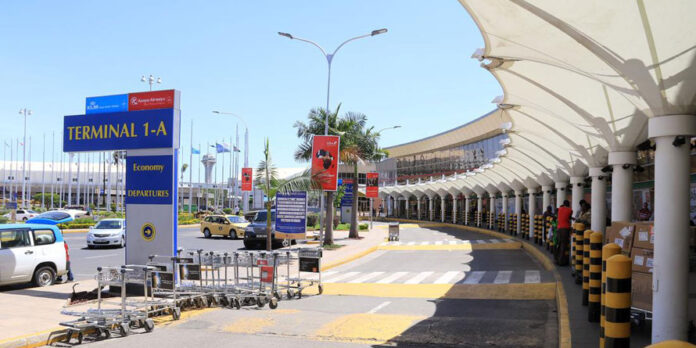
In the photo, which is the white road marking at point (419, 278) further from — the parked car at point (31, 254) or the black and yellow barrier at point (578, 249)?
the parked car at point (31, 254)

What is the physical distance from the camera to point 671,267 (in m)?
7.00

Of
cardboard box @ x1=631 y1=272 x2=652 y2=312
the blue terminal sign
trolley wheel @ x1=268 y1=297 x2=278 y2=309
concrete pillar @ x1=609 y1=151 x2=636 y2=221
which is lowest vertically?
trolley wheel @ x1=268 y1=297 x2=278 y2=309

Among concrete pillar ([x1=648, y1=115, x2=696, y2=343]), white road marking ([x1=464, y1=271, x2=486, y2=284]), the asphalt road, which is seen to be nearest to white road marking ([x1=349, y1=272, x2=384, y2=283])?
white road marking ([x1=464, y1=271, x2=486, y2=284])

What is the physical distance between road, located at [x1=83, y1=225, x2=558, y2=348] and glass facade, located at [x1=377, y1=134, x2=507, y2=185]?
127ft

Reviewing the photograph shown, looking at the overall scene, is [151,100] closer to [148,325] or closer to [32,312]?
[32,312]

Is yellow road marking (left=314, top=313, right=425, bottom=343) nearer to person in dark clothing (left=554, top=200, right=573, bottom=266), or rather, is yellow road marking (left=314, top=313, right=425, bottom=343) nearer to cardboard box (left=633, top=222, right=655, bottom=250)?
cardboard box (left=633, top=222, right=655, bottom=250)

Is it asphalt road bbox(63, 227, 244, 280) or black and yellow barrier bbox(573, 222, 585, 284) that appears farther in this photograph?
asphalt road bbox(63, 227, 244, 280)

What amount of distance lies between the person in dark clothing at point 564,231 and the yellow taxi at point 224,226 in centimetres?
2239

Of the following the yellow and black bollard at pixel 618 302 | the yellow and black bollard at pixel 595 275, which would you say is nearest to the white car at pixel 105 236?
the yellow and black bollard at pixel 595 275

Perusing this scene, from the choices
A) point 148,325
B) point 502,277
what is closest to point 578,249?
point 502,277

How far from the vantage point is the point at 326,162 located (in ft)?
66.2

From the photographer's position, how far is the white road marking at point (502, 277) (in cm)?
1570

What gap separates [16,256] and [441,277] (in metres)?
11.3

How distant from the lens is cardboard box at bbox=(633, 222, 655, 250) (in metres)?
7.85
